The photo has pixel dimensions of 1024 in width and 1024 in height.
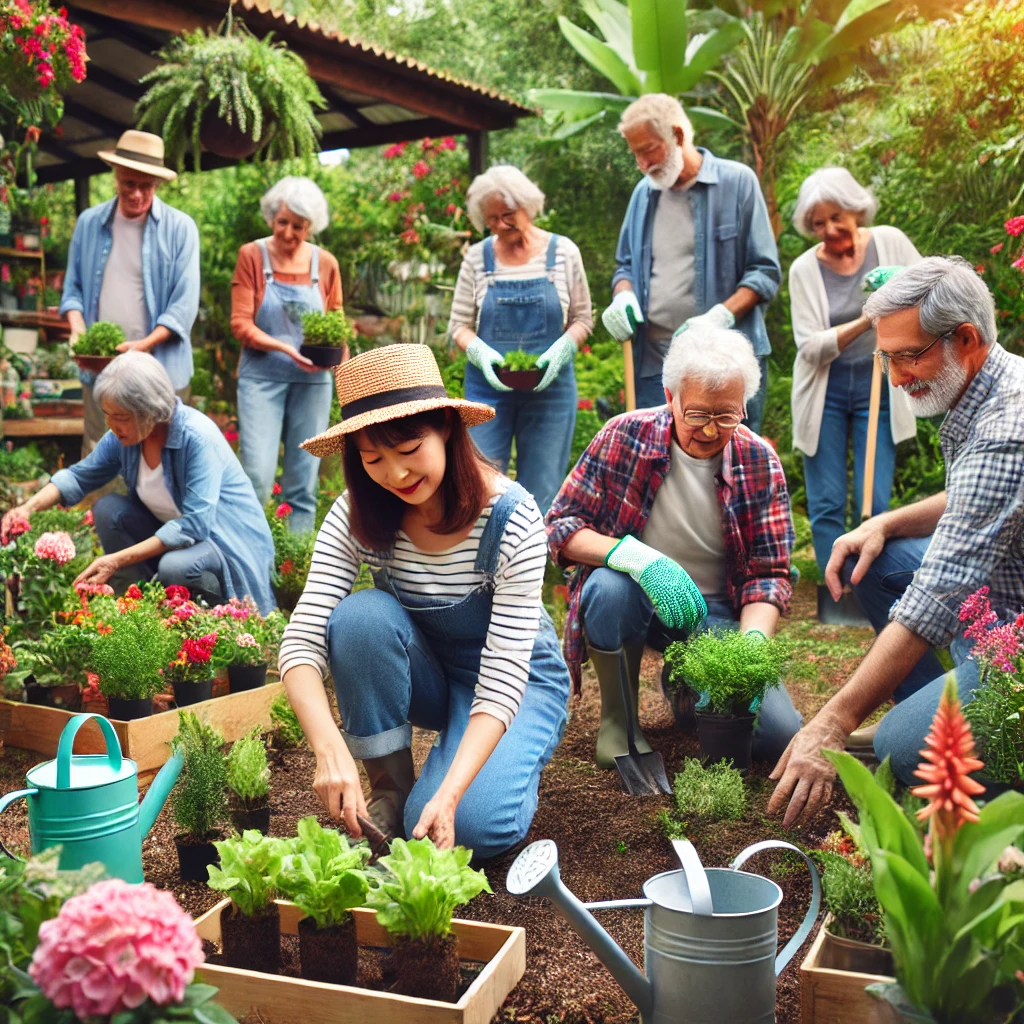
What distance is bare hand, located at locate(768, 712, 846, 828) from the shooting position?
225 cm

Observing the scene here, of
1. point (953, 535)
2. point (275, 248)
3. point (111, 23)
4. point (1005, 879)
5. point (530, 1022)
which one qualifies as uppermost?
point (111, 23)

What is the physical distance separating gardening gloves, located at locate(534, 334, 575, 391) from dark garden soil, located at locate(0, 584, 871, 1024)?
1.41m

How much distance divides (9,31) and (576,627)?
370 cm

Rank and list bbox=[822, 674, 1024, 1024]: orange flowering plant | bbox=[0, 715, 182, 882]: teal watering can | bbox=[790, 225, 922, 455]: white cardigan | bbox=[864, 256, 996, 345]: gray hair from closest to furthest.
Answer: bbox=[822, 674, 1024, 1024]: orange flowering plant < bbox=[0, 715, 182, 882]: teal watering can < bbox=[864, 256, 996, 345]: gray hair < bbox=[790, 225, 922, 455]: white cardigan

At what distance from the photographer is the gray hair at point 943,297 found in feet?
7.94

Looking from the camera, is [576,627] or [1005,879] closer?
[1005,879]

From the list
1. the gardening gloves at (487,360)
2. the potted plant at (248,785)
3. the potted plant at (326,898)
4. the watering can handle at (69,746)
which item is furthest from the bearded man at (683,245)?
the potted plant at (326,898)

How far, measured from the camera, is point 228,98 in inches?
225

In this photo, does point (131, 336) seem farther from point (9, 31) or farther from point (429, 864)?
point (429, 864)

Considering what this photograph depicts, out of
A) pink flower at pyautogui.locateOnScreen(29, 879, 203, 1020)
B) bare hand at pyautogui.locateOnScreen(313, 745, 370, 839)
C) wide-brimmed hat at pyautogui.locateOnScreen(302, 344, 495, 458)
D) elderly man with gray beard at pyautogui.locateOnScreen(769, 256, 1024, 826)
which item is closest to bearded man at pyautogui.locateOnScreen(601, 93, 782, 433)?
elderly man with gray beard at pyautogui.locateOnScreen(769, 256, 1024, 826)

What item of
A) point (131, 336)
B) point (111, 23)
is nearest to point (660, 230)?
point (131, 336)

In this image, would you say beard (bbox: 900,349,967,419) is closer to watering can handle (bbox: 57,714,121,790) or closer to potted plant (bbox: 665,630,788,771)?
potted plant (bbox: 665,630,788,771)

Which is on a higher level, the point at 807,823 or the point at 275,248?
the point at 275,248

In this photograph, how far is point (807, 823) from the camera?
259 cm
